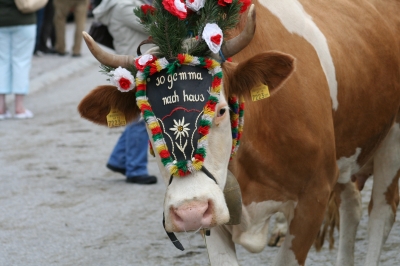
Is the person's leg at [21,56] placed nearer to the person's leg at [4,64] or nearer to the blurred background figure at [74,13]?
the person's leg at [4,64]

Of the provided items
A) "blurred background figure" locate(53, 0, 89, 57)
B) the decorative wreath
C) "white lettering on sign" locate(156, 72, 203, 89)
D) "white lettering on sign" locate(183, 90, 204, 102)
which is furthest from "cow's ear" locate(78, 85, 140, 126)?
"blurred background figure" locate(53, 0, 89, 57)

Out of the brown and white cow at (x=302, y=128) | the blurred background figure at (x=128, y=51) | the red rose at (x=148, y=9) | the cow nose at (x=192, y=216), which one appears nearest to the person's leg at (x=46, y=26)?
the blurred background figure at (x=128, y=51)

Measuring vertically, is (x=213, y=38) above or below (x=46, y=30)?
above

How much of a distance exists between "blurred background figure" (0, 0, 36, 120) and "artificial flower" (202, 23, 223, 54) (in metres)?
6.12

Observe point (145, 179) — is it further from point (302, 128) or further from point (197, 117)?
point (197, 117)

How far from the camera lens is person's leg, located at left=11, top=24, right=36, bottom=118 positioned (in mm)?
9344

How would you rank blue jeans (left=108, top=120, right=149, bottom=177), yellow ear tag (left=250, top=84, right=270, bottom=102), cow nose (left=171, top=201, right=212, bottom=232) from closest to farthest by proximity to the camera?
1. cow nose (left=171, top=201, right=212, bottom=232)
2. yellow ear tag (left=250, top=84, right=270, bottom=102)
3. blue jeans (left=108, top=120, right=149, bottom=177)

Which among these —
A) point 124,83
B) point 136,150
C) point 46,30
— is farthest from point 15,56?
point 124,83

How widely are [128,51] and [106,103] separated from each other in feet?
9.84

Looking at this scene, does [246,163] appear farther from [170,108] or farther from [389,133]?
[389,133]

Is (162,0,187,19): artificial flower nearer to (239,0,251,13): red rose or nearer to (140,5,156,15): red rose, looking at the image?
(140,5,156,15): red rose

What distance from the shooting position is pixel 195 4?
11.3ft

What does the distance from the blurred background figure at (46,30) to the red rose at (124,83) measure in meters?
11.8

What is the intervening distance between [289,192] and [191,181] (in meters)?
0.88
